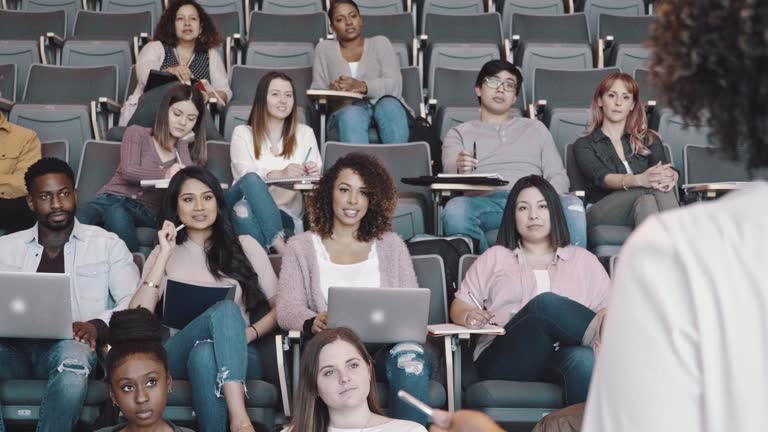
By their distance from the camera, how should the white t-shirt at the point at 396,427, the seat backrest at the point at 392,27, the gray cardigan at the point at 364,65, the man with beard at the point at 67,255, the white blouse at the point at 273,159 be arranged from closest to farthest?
→ the white t-shirt at the point at 396,427, the man with beard at the point at 67,255, the white blouse at the point at 273,159, the gray cardigan at the point at 364,65, the seat backrest at the point at 392,27

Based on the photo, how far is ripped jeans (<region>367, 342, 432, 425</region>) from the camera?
3145mm

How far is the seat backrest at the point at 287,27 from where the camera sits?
6.00 metres

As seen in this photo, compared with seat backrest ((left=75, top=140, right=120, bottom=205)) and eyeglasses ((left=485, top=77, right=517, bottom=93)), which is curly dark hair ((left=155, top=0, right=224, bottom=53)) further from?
eyeglasses ((left=485, top=77, right=517, bottom=93))

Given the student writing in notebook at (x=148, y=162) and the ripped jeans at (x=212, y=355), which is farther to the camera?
the student writing in notebook at (x=148, y=162)

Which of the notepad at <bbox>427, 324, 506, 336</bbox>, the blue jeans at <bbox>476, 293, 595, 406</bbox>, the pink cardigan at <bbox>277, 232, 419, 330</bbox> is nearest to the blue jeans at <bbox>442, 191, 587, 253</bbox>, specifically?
the pink cardigan at <bbox>277, 232, 419, 330</bbox>

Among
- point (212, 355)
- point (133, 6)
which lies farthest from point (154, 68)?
point (212, 355)

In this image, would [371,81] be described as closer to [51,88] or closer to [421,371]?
[51,88]

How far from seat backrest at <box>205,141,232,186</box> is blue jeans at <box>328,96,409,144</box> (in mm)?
519

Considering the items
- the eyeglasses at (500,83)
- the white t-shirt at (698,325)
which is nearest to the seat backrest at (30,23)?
the eyeglasses at (500,83)

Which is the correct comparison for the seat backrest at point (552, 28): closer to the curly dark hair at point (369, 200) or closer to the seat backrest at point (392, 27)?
the seat backrest at point (392, 27)

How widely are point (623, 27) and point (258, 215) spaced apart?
3.01 metres

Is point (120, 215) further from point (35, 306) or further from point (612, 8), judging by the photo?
point (612, 8)

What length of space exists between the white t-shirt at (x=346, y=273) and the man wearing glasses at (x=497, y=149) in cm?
59

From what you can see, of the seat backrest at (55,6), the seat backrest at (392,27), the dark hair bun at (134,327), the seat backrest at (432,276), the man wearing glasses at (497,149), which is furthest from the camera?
the seat backrest at (55,6)
